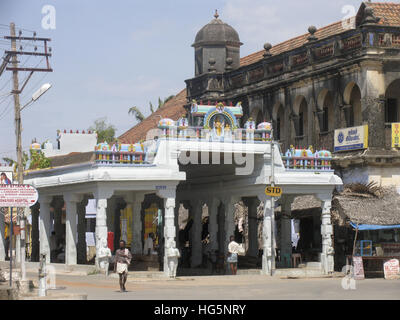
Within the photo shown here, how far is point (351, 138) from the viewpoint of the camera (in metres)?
36.9

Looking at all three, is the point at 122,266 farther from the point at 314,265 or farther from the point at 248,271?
the point at 314,265

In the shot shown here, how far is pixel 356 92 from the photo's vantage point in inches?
1502

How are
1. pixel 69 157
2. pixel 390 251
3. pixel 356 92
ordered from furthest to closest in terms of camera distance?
pixel 356 92, pixel 69 157, pixel 390 251

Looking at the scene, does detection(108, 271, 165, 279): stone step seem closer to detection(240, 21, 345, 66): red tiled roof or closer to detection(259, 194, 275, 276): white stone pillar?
detection(259, 194, 275, 276): white stone pillar

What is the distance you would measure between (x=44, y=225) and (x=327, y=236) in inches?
464

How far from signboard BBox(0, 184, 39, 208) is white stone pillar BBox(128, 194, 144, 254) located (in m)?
12.2

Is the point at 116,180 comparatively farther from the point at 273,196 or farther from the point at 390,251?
the point at 390,251

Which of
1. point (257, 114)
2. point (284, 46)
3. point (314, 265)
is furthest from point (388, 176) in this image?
point (284, 46)

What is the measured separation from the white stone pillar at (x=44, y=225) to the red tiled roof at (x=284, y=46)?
14.2 m

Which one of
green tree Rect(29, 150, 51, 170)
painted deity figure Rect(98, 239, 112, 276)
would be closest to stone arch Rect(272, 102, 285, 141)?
green tree Rect(29, 150, 51, 170)

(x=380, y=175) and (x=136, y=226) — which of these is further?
(x=380, y=175)

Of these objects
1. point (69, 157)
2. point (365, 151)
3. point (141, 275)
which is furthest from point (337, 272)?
point (69, 157)

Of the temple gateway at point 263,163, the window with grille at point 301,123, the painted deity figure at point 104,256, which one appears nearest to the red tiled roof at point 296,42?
the temple gateway at point 263,163

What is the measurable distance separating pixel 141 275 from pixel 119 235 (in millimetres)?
11836
